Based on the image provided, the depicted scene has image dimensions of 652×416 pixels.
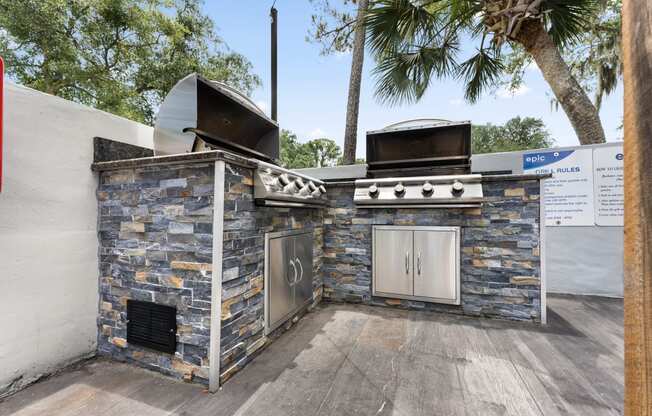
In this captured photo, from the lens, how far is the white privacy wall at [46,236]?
5.33 feet

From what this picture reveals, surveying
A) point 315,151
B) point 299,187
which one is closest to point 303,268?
point 299,187

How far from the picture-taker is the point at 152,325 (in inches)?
73.0

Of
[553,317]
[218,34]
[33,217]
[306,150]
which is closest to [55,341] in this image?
[33,217]

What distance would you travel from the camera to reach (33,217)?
1.73 meters

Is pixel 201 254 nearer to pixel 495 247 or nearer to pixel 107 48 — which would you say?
pixel 495 247

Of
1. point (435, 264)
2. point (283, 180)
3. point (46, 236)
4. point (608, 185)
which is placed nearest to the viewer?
point (46, 236)

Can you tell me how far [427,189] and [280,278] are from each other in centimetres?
173

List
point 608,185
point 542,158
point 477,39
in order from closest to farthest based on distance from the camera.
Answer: point 608,185
point 542,158
point 477,39

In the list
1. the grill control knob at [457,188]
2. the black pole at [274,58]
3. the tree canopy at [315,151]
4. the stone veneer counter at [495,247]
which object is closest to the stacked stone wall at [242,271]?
the stone veneer counter at [495,247]

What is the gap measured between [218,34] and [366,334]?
11.1 metres

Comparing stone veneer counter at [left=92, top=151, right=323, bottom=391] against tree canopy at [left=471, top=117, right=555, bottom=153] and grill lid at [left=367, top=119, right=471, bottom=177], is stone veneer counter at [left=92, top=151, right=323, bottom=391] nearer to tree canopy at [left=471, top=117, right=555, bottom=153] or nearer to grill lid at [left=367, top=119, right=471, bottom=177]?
grill lid at [left=367, top=119, right=471, bottom=177]

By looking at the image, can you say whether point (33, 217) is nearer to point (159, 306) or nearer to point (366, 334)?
point (159, 306)

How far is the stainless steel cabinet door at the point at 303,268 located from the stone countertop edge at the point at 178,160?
1023 millimetres

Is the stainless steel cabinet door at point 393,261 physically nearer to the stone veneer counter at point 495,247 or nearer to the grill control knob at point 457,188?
the stone veneer counter at point 495,247
